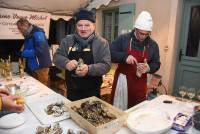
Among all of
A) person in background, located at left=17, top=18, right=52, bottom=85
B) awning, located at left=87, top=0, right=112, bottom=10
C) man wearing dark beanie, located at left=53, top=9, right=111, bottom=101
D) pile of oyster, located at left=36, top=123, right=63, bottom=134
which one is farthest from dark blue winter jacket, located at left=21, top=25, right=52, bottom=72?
awning, located at left=87, top=0, right=112, bottom=10

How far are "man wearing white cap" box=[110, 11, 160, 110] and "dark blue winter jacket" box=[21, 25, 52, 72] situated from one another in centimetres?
128

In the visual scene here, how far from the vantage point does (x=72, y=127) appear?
4.34 ft

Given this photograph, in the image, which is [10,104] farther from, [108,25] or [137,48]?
[108,25]

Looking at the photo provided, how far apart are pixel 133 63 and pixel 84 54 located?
0.59 meters

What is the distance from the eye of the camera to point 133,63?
219 cm

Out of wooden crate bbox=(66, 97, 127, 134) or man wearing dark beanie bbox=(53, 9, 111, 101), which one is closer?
wooden crate bbox=(66, 97, 127, 134)

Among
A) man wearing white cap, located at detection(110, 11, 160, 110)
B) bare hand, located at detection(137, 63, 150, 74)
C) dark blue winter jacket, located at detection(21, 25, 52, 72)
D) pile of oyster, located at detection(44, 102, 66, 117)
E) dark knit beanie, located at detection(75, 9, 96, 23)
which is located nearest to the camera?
pile of oyster, located at detection(44, 102, 66, 117)

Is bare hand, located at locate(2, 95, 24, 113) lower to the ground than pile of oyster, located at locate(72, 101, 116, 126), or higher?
higher

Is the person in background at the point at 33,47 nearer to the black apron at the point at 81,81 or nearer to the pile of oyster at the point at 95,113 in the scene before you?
the black apron at the point at 81,81

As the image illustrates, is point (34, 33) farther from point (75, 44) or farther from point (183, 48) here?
point (183, 48)

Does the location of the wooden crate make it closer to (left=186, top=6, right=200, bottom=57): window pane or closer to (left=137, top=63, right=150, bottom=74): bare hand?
(left=137, top=63, right=150, bottom=74): bare hand

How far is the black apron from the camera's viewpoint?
1995mm

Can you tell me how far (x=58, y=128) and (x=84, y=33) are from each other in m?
1.01

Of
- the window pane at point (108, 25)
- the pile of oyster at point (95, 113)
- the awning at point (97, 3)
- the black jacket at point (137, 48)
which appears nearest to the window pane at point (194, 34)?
the black jacket at point (137, 48)
